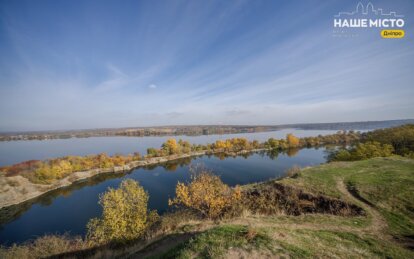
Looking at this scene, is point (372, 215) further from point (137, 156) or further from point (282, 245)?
point (137, 156)

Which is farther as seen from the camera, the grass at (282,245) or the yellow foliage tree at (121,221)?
the yellow foliage tree at (121,221)

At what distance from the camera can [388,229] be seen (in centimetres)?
916

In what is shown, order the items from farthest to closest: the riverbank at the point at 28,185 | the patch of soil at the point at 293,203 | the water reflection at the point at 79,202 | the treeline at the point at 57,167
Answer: the treeline at the point at 57,167, the riverbank at the point at 28,185, the water reflection at the point at 79,202, the patch of soil at the point at 293,203

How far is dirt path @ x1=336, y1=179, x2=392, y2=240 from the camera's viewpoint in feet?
29.1

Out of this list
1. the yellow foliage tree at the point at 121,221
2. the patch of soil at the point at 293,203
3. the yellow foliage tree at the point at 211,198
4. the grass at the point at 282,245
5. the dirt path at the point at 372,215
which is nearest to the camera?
the grass at the point at 282,245

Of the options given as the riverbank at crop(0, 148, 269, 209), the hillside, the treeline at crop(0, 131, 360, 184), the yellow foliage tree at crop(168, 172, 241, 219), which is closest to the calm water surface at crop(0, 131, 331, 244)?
the riverbank at crop(0, 148, 269, 209)

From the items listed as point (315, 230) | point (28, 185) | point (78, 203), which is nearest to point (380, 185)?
point (315, 230)

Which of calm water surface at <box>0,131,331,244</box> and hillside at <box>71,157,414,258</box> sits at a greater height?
hillside at <box>71,157,414,258</box>

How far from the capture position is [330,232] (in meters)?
8.45

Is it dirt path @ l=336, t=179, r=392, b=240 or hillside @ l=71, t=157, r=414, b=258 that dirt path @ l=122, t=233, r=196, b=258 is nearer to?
hillside @ l=71, t=157, r=414, b=258

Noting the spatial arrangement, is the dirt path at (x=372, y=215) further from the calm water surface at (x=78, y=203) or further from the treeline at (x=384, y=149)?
the treeline at (x=384, y=149)

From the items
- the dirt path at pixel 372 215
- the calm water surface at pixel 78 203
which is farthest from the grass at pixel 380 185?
the calm water surface at pixel 78 203

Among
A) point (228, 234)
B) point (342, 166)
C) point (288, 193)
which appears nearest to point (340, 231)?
point (228, 234)

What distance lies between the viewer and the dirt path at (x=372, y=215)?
8859mm
